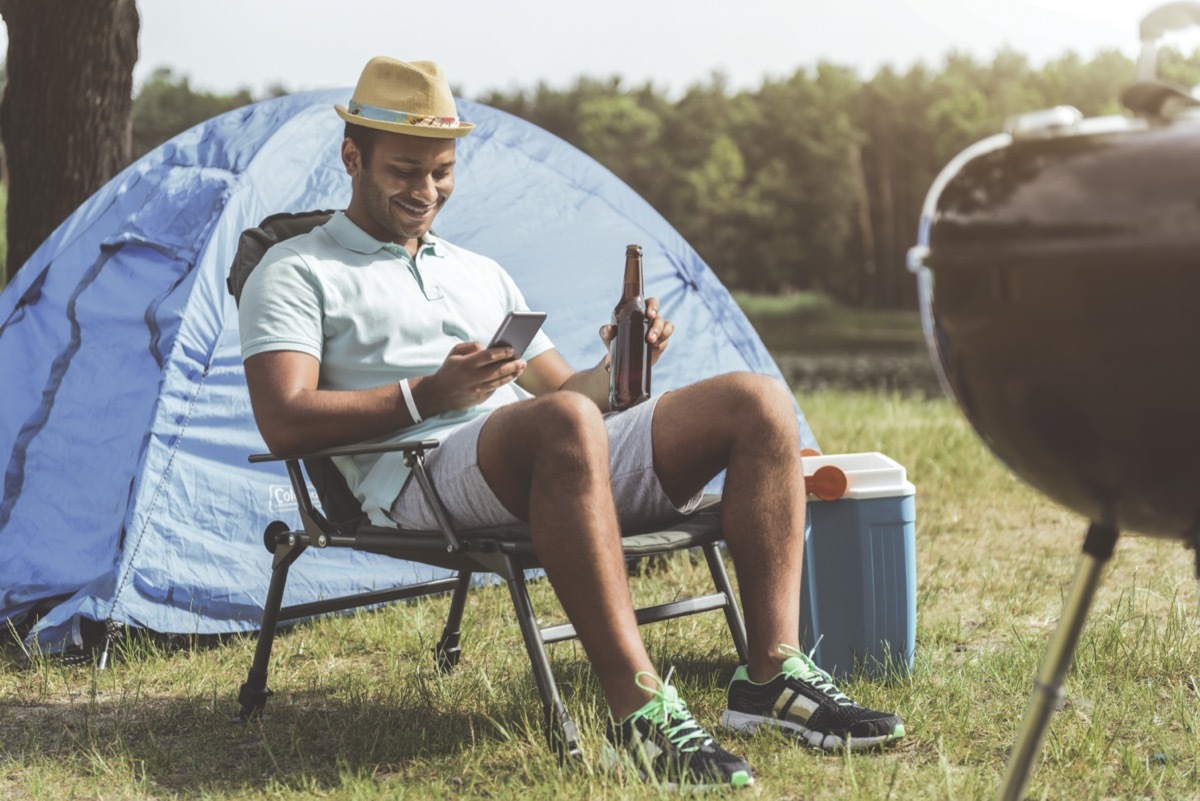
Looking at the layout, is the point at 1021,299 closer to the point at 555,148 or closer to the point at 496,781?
the point at 496,781

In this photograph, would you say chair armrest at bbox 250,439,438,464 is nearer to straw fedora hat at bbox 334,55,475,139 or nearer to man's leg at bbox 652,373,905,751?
man's leg at bbox 652,373,905,751

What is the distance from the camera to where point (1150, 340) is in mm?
1384

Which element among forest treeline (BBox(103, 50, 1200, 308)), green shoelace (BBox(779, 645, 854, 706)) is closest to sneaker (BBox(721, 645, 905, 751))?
green shoelace (BBox(779, 645, 854, 706))

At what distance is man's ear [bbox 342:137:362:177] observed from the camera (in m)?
2.63

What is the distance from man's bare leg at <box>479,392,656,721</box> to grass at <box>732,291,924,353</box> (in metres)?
27.3

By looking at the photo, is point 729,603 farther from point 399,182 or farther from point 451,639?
point 399,182

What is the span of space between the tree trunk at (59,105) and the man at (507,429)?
224cm

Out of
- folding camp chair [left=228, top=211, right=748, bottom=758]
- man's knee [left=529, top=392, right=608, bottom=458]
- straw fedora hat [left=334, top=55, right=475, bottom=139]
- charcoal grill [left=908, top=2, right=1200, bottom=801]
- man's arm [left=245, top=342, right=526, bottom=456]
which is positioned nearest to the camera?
charcoal grill [left=908, top=2, right=1200, bottom=801]

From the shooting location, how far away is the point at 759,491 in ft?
7.70

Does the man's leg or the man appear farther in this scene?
the man's leg

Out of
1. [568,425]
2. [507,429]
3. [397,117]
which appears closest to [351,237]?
[397,117]

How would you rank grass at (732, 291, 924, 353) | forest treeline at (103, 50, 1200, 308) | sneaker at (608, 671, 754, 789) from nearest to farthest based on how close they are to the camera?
sneaker at (608, 671, 754, 789) < grass at (732, 291, 924, 353) < forest treeline at (103, 50, 1200, 308)

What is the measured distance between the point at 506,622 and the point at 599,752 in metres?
1.18

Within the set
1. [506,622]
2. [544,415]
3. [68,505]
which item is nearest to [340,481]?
[544,415]
